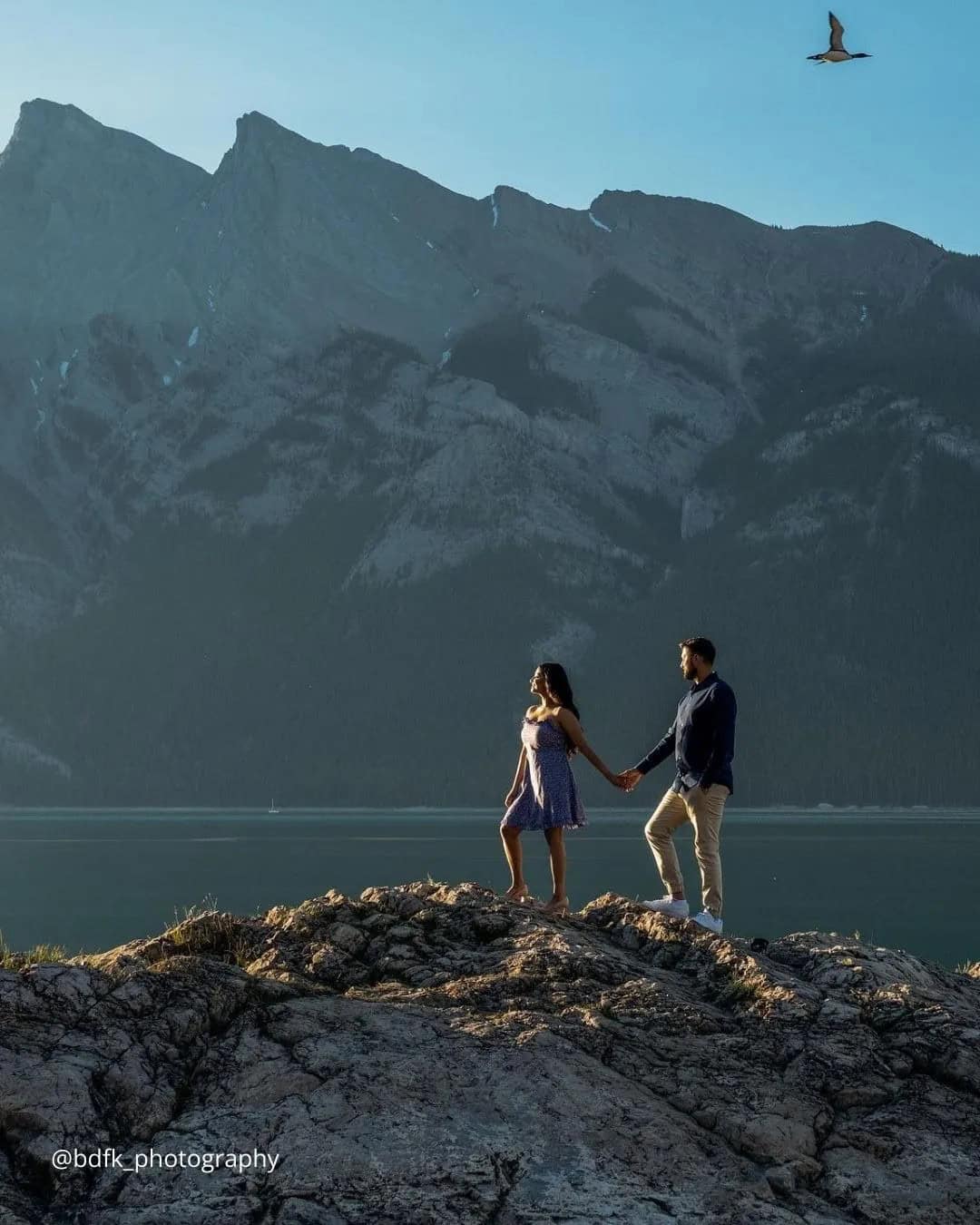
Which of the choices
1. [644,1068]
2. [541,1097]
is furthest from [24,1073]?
[644,1068]

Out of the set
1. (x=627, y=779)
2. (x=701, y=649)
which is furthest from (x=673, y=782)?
(x=701, y=649)

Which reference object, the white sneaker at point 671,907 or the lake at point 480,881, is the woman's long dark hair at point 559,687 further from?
the lake at point 480,881

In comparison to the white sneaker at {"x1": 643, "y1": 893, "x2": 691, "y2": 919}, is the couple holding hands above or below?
above

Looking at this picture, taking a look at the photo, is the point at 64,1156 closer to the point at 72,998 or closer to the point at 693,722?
the point at 72,998

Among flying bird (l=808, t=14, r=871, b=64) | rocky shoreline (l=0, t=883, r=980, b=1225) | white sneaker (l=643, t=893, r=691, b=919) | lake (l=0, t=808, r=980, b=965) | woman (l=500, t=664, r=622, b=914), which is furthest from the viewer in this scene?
lake (l=0, t=808, r=980, b=965)

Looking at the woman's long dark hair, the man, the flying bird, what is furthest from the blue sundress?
the flying bird

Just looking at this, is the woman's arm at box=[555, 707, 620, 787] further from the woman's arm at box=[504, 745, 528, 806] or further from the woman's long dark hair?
the woman's arm at box=[504, 745, 528, 806]

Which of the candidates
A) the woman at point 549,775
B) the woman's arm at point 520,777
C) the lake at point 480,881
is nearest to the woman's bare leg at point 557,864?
the woman at point 549,775

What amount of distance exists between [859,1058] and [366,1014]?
11.5ft

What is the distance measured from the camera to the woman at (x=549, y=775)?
55.4ft

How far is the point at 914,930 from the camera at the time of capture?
333 feet

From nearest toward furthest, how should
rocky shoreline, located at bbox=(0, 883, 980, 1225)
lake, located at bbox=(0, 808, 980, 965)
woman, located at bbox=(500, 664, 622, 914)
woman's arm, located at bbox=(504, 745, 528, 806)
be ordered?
rocky shoreline, located at bbox=(0, 883, 980, 1225)
woman, located at bbox=(500, 664, 622, 914)
woman's arm, located at bbox=(504, 745, 528, 806)
lake, located at bbox=(0, 808, 980, 965)

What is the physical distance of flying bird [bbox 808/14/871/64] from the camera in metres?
27.9

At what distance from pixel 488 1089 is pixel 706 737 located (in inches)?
239
